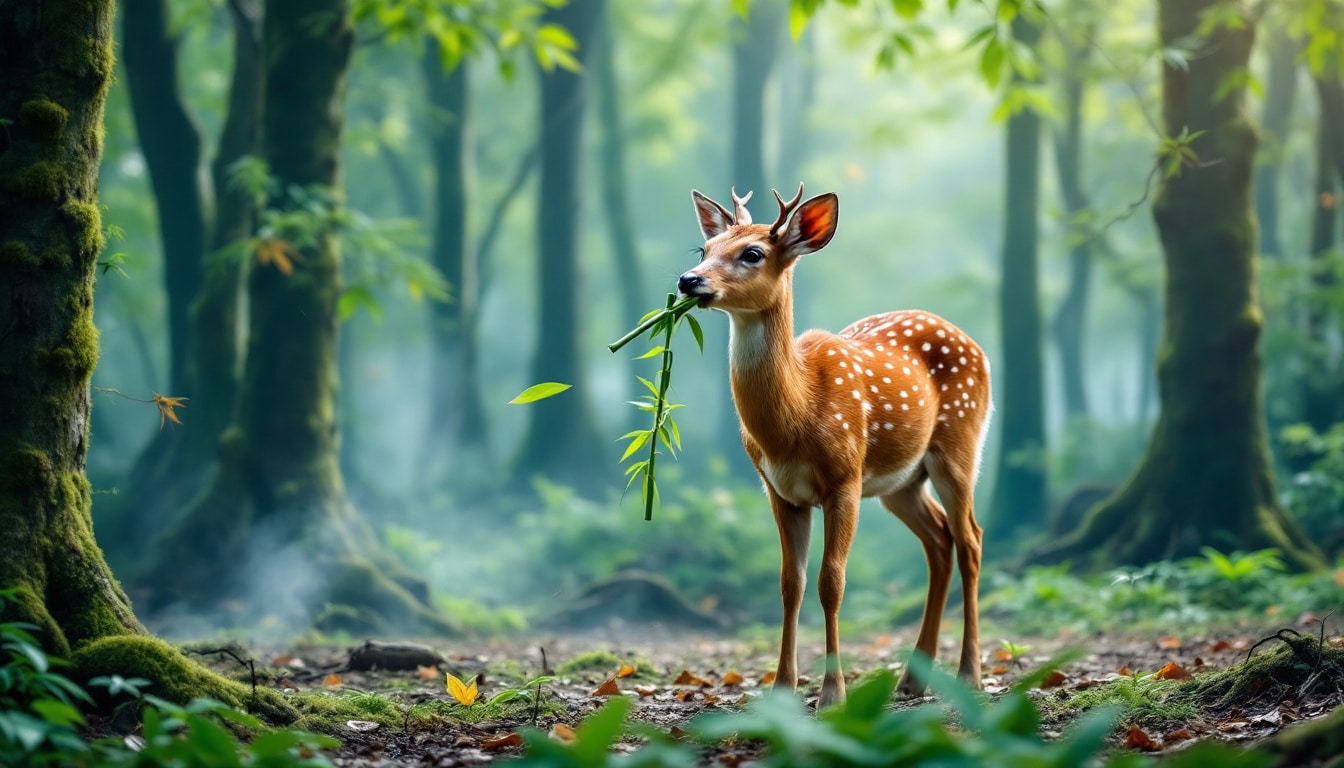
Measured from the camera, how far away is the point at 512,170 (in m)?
32.4

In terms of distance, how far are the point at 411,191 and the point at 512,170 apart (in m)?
6.35

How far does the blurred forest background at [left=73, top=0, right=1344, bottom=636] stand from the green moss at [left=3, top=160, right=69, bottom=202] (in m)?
0.49

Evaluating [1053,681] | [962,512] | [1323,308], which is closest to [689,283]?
[962,512]

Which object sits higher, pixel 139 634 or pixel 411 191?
pixel 411 191

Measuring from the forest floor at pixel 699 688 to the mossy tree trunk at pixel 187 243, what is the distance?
4.60m

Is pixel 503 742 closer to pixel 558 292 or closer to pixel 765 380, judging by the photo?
pixel 765 380

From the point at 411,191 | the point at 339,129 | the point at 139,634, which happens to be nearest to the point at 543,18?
the point at 411,191

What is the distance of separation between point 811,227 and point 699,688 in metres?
2.55

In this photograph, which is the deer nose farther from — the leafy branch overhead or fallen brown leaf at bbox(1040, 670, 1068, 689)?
the leafy branch overhead

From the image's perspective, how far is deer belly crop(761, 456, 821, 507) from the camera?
16.9 ft

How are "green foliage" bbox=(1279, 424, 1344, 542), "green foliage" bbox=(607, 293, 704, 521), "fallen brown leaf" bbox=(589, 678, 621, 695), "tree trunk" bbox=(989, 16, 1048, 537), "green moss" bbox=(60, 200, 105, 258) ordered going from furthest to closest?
1. "tree trunk" bbox=(989, 16, 1048, 537)
2. "green foliage" bbox=(1279, 424, 1344, 542)
3. "fallen brown leaf" bbox=(589, 678, 621, 695)
4. "green foliage" bbox=(607, 293, 704, 521)
5. "green moss" bbox=(60, 200, 105, 258)

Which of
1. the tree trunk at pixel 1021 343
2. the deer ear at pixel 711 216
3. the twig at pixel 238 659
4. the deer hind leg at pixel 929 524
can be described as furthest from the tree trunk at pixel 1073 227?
the twig at pixel 238 659

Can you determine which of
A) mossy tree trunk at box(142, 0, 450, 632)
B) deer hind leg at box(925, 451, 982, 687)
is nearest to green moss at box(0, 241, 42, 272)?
deer hind leg at box(925, 451, 982, 687)

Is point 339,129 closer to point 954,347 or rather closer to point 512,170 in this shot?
point 954,347
